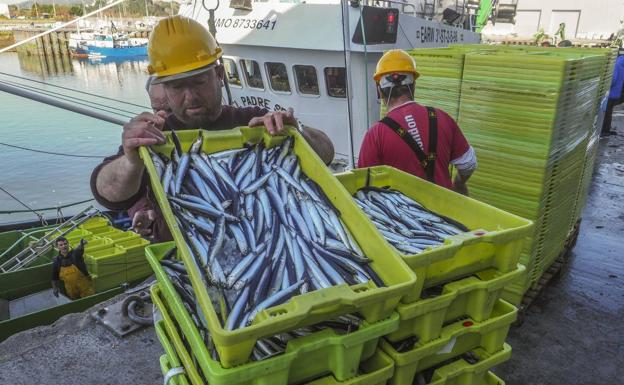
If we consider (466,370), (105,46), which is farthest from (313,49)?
(105,46)

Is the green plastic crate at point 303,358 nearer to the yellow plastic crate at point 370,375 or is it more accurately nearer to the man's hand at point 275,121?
the yellow plastic crate at point 370,375

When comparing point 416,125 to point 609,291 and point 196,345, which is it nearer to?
point 196,345

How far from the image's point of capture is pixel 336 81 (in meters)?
11.0

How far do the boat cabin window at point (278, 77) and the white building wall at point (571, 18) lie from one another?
46825mm

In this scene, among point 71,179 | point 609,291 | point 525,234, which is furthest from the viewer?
point 71,179

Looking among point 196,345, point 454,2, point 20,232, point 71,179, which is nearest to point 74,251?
point 20,232

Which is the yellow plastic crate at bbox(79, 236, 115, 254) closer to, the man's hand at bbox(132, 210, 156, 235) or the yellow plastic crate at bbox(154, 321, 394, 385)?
the man's hand at bbox(132, 210, 156, 235)

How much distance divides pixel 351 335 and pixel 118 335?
9.71ft

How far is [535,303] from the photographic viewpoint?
4.73 m

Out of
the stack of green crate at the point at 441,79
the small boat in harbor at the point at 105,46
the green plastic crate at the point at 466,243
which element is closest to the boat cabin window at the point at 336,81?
the stack of green crate at the point at 441,79

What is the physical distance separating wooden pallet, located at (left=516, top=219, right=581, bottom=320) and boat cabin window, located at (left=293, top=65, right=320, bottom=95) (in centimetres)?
714

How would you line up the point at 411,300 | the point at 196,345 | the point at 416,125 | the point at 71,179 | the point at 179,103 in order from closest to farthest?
1. the point at 196,345
2. the point at 411,300
3. the point at 179,103
4. the point at 416,125
5. the point at 71,179

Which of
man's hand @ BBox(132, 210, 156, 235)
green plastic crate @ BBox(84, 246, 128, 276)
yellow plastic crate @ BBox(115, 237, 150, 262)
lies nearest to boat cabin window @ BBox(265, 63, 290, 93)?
yellow plastic crate @ BBox(115, 237, 150, 262)

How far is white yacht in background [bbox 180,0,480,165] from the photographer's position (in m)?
10.1
